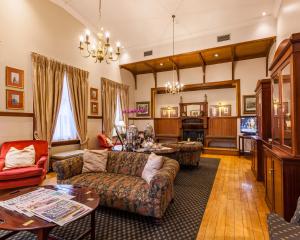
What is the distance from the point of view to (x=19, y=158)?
146 inches

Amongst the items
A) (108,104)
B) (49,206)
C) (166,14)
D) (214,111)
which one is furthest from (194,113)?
(49,206)

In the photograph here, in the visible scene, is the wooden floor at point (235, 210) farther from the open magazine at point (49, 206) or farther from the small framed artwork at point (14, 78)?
the small framed artwork at point (14, 78)

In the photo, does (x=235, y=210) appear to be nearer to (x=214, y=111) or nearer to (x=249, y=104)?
(x=249, y=104)

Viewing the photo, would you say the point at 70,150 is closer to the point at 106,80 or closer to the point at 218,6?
the point at 106,80

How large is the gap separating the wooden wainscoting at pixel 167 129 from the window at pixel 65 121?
425 cm

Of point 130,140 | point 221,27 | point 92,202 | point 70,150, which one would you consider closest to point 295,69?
point 92,202

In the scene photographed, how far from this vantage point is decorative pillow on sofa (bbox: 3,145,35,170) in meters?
3.61

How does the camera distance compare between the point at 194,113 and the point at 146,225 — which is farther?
the point at 194,113

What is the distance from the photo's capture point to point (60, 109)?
5.45 meters

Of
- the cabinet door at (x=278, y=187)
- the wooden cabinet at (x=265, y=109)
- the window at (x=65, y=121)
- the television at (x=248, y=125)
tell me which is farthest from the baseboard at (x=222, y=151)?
the window at (x=65, y=121)

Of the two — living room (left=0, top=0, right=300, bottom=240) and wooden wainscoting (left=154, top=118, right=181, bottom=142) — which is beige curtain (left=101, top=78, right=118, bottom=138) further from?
wooden wainscoting (left=154, top=118, right=181, bottom=142)

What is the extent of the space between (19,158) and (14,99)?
4.79 ft

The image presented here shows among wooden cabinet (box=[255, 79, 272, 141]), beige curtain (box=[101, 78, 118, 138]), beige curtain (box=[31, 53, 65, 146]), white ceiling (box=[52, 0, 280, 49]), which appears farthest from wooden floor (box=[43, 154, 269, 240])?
white ceiling (box=[52, 0, 280, 49])

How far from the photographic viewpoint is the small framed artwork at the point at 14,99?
163 inches
